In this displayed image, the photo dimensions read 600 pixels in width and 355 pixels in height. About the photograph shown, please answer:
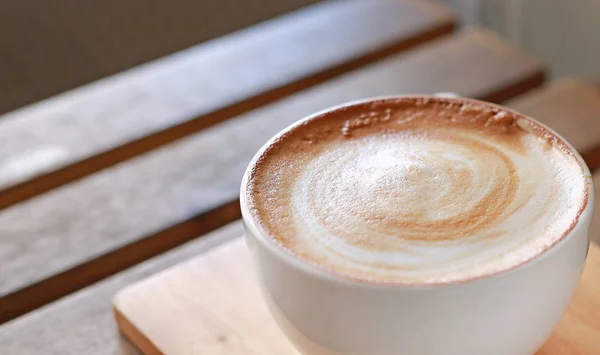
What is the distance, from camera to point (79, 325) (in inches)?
23.7

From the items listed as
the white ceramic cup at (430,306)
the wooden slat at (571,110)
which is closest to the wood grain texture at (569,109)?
the wooden slat at (571,110)

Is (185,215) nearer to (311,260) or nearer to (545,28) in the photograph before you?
(311,260)

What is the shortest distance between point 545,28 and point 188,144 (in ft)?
2.59

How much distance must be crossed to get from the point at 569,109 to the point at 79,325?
0.50 m

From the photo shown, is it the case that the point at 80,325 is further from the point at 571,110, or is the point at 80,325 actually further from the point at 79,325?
the point at 571,110

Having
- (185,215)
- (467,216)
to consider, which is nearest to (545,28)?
(185,215)

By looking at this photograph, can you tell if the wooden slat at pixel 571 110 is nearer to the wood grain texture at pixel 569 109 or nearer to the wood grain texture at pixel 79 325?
the wood grain texture at pixel 569 109

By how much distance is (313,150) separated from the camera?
52 centimetres

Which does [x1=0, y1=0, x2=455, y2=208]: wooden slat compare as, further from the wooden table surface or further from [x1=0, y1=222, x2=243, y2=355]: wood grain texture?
[x1=0, y1=222, x2=243, y2=355]: wood grain texture

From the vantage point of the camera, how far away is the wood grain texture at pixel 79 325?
583mm

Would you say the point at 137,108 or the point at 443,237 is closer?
the point at 443,237

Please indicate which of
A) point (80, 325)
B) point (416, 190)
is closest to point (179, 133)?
point (80, 325)

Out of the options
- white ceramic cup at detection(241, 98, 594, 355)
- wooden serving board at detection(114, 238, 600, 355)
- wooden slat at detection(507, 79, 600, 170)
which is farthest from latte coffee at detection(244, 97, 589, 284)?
wooden slat at detection(507, 79, 600, 170)

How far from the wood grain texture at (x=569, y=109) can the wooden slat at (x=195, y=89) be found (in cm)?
19
